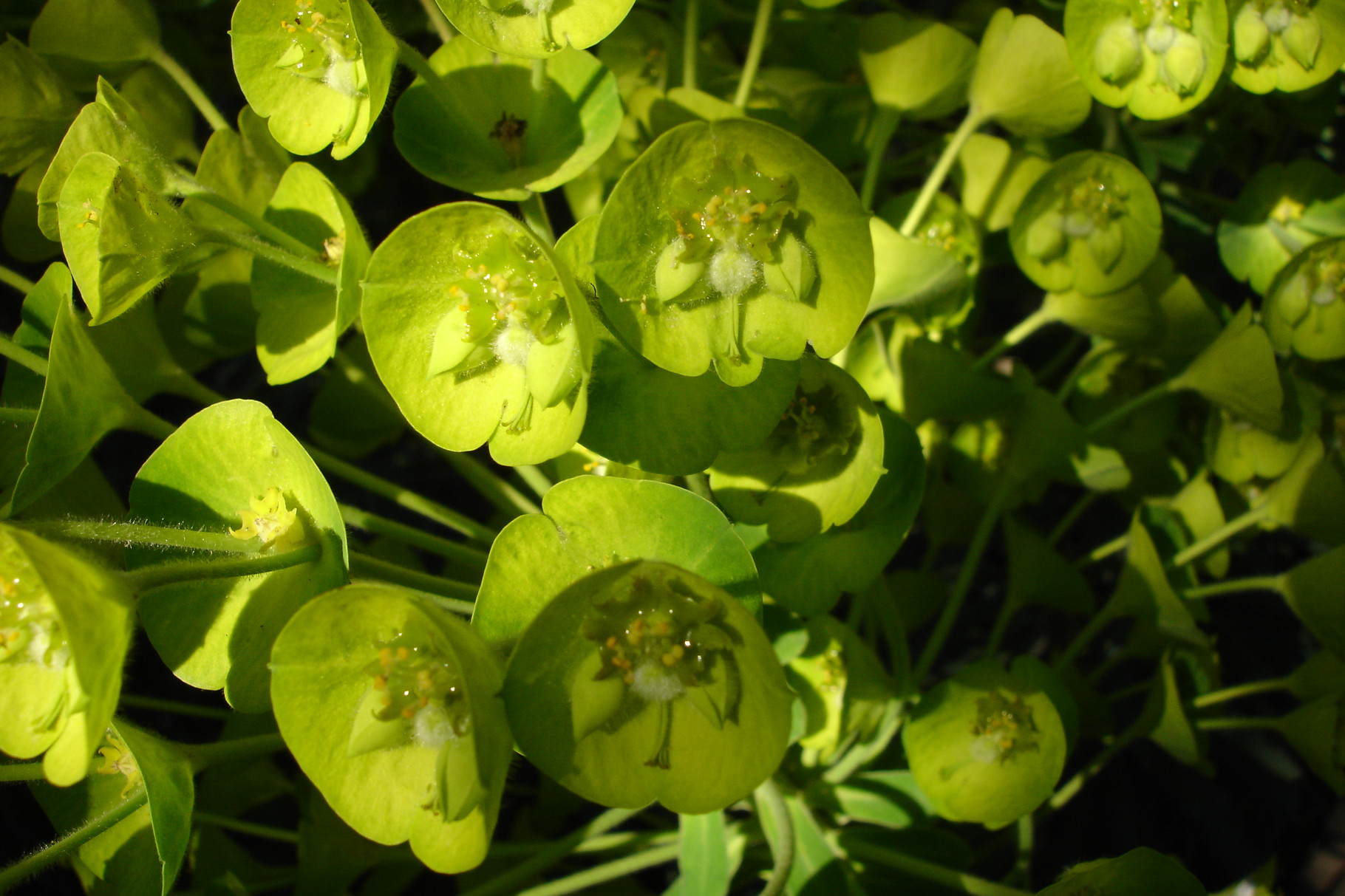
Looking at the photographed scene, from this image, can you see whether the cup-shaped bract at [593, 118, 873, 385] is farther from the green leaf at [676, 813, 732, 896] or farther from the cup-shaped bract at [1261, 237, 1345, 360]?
the cup-shaped bract at [1261, 237, 1345, 360]

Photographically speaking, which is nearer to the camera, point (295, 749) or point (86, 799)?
point (295, 749)

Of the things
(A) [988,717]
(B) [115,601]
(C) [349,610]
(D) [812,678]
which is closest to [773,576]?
(D) [812,678]

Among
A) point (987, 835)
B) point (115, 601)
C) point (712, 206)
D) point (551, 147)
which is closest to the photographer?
point (115, 601)

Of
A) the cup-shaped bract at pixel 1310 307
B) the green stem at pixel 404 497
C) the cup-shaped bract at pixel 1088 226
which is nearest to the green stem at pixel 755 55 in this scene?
the cup-shaped bract at pixel 1088 226

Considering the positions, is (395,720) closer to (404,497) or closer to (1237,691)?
(404,497)

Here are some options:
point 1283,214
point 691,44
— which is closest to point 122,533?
point 691,44

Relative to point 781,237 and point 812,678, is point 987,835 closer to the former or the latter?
point 812,678

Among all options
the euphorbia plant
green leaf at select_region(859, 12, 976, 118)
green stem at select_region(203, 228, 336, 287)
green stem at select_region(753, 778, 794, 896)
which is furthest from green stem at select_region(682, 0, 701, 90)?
green stem at select_region(753, 778, 794, 896)

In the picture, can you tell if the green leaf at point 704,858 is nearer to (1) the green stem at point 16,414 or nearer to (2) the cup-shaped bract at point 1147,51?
(1) the green stem at point 16,414
